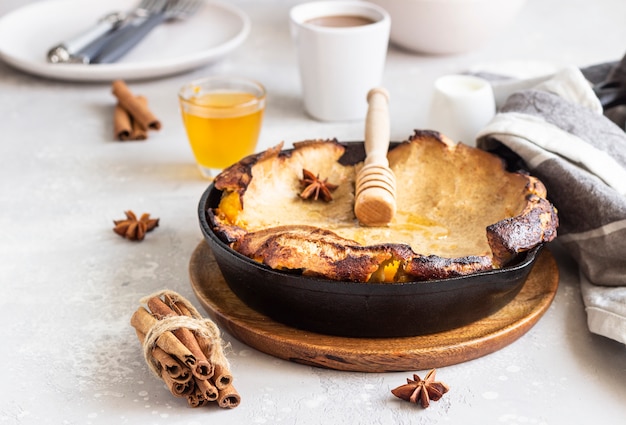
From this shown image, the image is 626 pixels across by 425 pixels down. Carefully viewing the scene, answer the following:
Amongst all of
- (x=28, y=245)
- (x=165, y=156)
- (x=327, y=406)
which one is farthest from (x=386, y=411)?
(x=165, y=156)

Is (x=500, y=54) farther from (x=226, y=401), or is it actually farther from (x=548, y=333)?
(x=226, y=401)

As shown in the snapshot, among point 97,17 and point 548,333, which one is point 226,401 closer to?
point 548,333

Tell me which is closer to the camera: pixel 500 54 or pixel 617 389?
pixel 617 389

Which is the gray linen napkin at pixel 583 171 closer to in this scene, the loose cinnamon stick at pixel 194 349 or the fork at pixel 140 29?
the loose cinnamon stick at pixel 194 349

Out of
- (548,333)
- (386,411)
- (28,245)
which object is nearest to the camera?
(386,411)

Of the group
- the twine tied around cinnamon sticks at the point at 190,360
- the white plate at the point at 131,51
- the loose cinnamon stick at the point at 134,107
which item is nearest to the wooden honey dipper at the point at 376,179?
the twine tied around cinnamon sticks at the point at 190,360

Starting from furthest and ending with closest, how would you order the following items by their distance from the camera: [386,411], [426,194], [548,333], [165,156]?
[165,156] < [426,194] < [548,333] < [386,411]

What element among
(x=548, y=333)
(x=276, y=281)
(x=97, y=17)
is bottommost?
(x=97, y=17)

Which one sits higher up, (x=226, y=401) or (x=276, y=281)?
(x=276, y=281)

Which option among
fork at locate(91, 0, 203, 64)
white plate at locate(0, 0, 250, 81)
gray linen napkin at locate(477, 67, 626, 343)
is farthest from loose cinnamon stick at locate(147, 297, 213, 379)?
fork at locate(91, 0, 203, 64)
